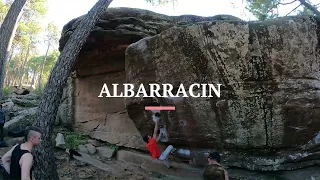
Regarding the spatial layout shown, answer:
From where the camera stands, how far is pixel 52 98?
5273 mm

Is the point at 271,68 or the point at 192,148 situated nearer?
the point at 271,68

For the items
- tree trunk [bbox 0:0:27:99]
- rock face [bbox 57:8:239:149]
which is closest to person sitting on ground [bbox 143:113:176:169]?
rock face [bbox 57:8:239:149]

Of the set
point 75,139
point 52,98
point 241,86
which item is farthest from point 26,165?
point 75,139

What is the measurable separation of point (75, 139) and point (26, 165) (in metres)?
5.93

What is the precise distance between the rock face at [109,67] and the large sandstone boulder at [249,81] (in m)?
1.72

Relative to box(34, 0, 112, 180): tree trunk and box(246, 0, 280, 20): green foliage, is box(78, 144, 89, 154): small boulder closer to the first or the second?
box(34, 0, 112, 180): tree trunk

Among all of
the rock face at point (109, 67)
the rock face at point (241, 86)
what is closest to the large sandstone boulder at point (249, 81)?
the rock face at point (241, 86)

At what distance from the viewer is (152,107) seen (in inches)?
247

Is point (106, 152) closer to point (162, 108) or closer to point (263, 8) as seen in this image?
point (162, 108)

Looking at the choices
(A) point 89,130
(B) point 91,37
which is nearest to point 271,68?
(B) point 91,37

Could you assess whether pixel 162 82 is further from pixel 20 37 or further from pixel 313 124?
pixel 20 37

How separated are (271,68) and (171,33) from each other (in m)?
2.01

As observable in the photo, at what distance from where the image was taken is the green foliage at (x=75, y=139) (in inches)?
333

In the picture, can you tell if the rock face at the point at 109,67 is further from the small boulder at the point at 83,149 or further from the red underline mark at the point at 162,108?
the red underline mark at the point at 162,108
